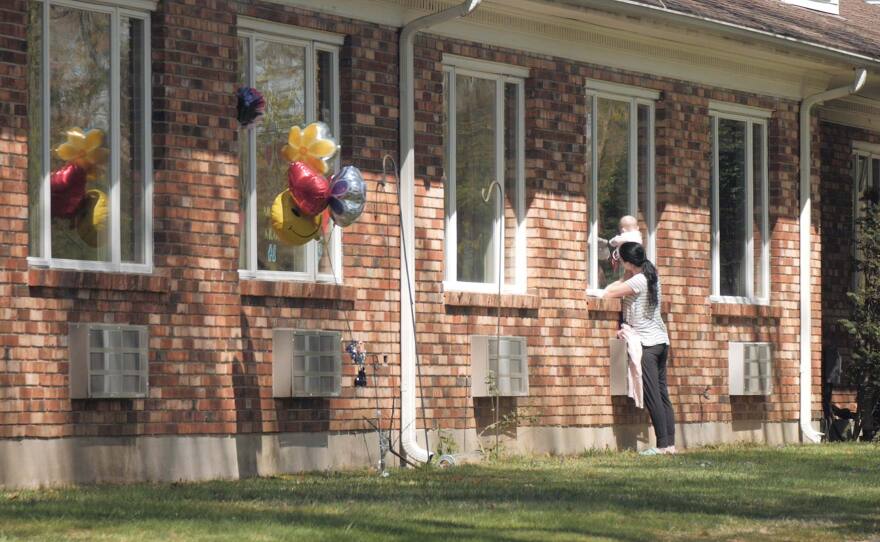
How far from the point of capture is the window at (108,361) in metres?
13.1

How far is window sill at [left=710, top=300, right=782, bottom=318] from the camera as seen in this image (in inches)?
769

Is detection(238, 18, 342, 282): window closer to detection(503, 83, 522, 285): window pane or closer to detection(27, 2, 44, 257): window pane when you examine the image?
detection(27, 2, 44, 257): window pane

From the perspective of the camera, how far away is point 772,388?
2020 cm

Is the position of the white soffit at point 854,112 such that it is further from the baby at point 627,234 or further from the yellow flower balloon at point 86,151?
the yellow flower balloon at point 86,151

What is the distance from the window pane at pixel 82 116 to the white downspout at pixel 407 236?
294 cm

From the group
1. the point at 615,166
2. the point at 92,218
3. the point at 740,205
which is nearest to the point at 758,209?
the point at 740,205

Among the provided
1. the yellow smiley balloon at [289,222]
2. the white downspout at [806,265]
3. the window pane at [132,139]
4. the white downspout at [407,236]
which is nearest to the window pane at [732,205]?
the white downspout at [806,265]

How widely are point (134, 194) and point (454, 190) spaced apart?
366 cm

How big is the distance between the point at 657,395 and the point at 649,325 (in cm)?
61

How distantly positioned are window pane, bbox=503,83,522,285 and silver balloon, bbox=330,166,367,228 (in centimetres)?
319

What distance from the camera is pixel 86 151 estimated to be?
13461 millimetres

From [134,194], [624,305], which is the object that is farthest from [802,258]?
[134,194]

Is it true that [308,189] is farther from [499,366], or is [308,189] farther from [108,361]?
[499,366]

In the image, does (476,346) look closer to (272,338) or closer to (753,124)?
(272,338)
